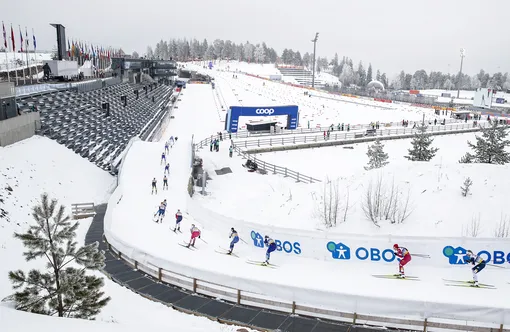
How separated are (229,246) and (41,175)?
45.1ft

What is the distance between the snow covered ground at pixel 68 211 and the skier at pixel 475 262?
8.76 meters

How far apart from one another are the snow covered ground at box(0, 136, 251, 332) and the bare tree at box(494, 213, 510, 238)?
486 inches

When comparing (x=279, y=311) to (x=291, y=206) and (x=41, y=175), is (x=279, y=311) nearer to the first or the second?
(x=291, y=206)

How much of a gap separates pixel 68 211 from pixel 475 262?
21182 millimetres

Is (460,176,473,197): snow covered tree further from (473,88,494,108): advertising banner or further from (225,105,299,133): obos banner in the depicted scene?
(473,88,494,108): advertising banner

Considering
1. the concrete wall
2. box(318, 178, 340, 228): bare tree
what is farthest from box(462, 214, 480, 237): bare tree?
the concrete wall

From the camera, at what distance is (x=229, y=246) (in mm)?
18172

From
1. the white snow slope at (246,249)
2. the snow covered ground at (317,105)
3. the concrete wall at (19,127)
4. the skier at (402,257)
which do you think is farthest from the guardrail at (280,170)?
the snow covered ground at (317,105)

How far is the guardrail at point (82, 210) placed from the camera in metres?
22.4

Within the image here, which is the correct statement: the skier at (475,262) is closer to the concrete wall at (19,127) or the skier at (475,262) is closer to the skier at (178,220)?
the skier at (178,220)

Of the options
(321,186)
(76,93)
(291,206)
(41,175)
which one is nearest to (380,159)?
(321,186)

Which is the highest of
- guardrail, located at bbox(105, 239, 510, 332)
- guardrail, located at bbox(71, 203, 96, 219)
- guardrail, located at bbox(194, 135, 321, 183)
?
guardrail, located at bbox(105, 239, 510, 332)

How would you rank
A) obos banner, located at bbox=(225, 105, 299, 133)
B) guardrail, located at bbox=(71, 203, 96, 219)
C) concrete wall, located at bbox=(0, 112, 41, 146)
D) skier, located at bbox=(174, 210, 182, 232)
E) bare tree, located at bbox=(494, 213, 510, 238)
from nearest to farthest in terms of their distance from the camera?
1. bare tree, located at bbox=(494, 213, 510, 238)
2. skier, located at bbox=(174, 210, 182, 232)
3. guardrail, located at bbox=(71, 203, 96, 219)
4. concrete wall, located at bbox=(0, 112, 41, 146)
5. obos banner, located at bbox=(225, 105, 299, 133)

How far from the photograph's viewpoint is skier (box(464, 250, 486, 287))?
532 inches
